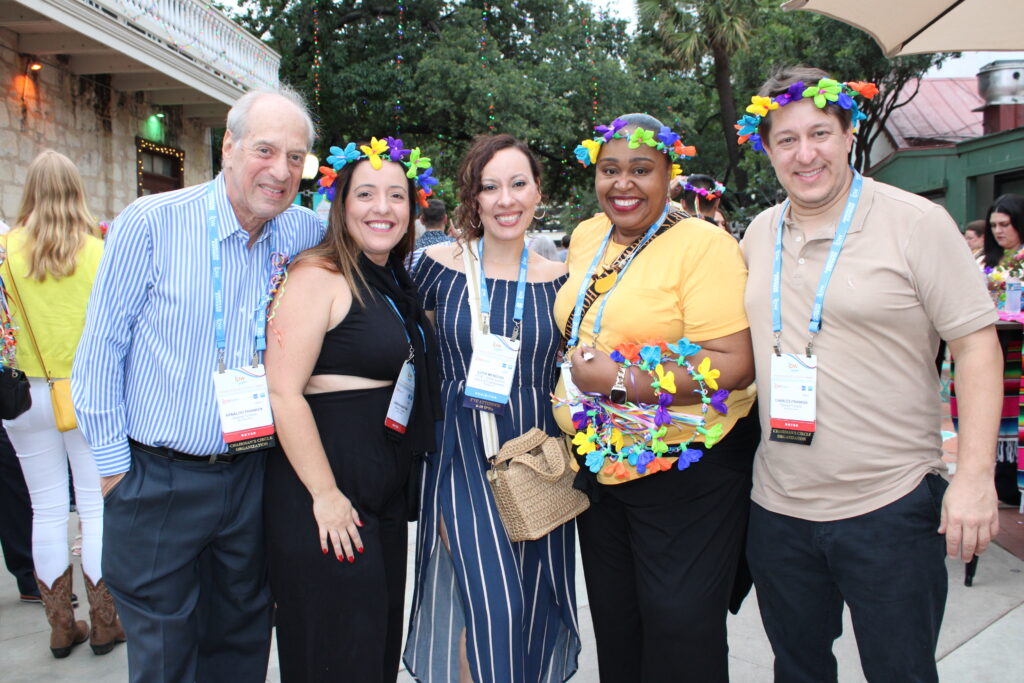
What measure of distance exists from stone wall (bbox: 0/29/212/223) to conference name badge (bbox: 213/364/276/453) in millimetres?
7164

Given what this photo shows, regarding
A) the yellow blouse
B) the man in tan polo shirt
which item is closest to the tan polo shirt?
the man in tan polo shirt

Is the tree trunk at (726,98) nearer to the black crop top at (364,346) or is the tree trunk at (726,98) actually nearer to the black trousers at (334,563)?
the black crop top at (364,346)

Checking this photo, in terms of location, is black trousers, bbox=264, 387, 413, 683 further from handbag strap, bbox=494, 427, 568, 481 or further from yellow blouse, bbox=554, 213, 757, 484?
yellow blouse, bbox=554, 213, 757, 484

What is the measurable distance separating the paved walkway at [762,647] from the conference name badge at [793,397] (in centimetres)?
158

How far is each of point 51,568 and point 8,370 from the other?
3.28 feet

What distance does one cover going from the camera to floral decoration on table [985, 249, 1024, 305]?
5.12 metres

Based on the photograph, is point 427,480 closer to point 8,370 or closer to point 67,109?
point 8,370

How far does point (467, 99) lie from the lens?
1466 cm

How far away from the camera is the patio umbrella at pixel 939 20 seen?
10.9 feet

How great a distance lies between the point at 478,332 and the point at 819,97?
1.28 m

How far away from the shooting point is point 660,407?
2268 mm

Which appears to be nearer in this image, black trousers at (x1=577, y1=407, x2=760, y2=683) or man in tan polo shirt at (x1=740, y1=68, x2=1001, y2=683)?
man in tan polo shirt at (x1=740, y1=68, x2=1001, y2=683)

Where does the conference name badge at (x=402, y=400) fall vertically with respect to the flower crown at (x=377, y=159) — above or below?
below

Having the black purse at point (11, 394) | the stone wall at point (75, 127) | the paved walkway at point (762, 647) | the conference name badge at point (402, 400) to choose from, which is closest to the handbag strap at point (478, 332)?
the conference name badge at point (402, 400)
